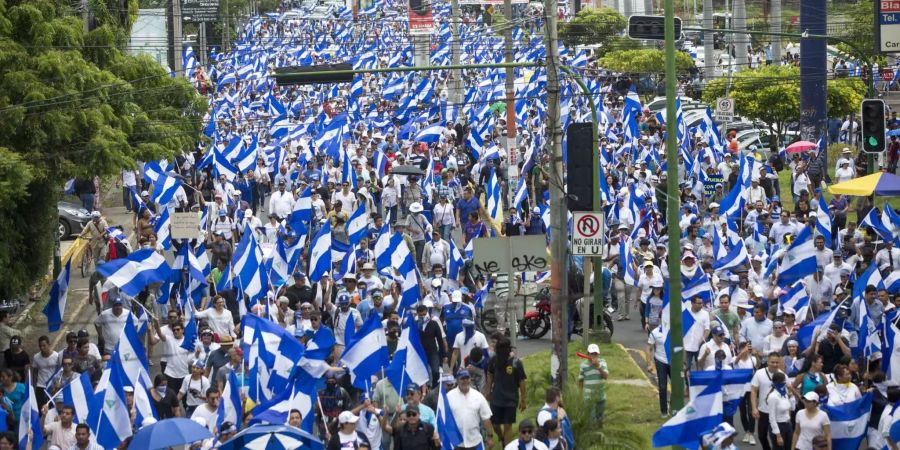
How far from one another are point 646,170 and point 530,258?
12847mm

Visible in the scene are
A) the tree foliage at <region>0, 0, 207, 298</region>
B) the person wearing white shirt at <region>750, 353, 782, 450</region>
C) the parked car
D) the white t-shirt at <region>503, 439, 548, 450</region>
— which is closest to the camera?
the white t-shirt at <region>503, 439, 548, 450</region>

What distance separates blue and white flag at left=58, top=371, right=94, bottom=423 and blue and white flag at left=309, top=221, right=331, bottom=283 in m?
7.73

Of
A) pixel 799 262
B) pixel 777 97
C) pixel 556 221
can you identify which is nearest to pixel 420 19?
pixel 777 97

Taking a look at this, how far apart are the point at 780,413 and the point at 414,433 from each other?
11.5 feet

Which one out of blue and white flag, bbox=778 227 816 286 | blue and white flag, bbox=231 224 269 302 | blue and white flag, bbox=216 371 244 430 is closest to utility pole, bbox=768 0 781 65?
blue and white flag, bbox=778 227 816 286

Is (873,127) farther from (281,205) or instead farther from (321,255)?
(281,205)

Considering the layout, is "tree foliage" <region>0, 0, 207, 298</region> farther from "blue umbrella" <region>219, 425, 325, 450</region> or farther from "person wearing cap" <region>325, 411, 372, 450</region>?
"blue umbrella" <region>219, 425, 325, 450</region>

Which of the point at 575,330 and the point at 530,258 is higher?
the point at 530,258

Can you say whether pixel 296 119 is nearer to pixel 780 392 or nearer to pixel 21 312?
pixel 21 312

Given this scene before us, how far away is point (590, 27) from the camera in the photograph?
76.4 m

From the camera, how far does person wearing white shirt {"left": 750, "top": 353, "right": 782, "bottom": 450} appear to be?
16.6 metres

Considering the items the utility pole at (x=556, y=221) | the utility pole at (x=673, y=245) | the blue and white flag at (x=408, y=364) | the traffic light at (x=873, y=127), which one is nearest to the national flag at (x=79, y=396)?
the blue and white flag at (x=408, y=364)

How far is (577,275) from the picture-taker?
77.6 feet

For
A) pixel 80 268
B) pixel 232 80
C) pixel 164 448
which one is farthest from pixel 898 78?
pixel 164 448
